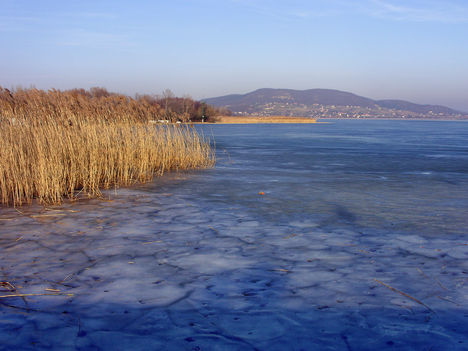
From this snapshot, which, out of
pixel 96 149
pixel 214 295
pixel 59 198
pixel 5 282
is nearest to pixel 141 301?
pixel 214 295

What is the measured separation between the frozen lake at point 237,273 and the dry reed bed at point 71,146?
65 cm

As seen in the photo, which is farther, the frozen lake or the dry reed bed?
the dry reed bed

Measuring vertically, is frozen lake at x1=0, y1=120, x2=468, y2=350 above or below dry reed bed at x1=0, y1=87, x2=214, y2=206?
below

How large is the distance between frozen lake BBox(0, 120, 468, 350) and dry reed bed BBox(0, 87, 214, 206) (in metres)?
0.65

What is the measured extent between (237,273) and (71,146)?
4157 mm

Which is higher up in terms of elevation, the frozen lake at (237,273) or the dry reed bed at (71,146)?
the dry reed bed at (71,146)

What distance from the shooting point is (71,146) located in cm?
627

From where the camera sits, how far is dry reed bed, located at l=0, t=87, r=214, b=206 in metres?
5.57

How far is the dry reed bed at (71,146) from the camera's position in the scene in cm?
557

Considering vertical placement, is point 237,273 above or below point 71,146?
below

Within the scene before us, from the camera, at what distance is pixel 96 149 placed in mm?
6770

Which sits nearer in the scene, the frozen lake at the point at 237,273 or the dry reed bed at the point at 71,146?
the frozen lake at the point at 237,273

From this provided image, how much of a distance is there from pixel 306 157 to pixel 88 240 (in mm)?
9406

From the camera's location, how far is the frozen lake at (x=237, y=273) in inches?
88.4
